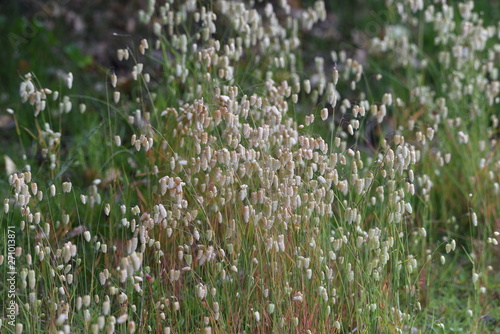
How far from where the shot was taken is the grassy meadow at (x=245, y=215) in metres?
2.21

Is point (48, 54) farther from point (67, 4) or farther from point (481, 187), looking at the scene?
point (481, 187)

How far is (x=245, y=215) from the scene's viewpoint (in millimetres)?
2137

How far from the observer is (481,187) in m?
3.39

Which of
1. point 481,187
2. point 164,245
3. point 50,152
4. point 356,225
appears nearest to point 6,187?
point 50,152

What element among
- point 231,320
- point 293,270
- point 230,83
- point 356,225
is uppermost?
point 230,83

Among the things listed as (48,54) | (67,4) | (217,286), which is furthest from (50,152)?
(67,4)

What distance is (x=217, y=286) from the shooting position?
2361 mm

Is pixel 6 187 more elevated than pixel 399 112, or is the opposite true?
pixel 399 112

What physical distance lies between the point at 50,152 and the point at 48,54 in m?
2.20

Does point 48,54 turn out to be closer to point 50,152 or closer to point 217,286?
point 50,152

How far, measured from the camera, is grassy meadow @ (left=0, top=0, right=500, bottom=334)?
2211mm

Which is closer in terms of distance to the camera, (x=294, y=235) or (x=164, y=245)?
(x=294, y=235)

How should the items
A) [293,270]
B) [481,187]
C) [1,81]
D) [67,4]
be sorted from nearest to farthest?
1. [293,270]
2. [481,187]
3. [1,81]
4. [67,4]

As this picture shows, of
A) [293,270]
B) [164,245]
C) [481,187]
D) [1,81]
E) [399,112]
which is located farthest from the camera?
[1,81]
